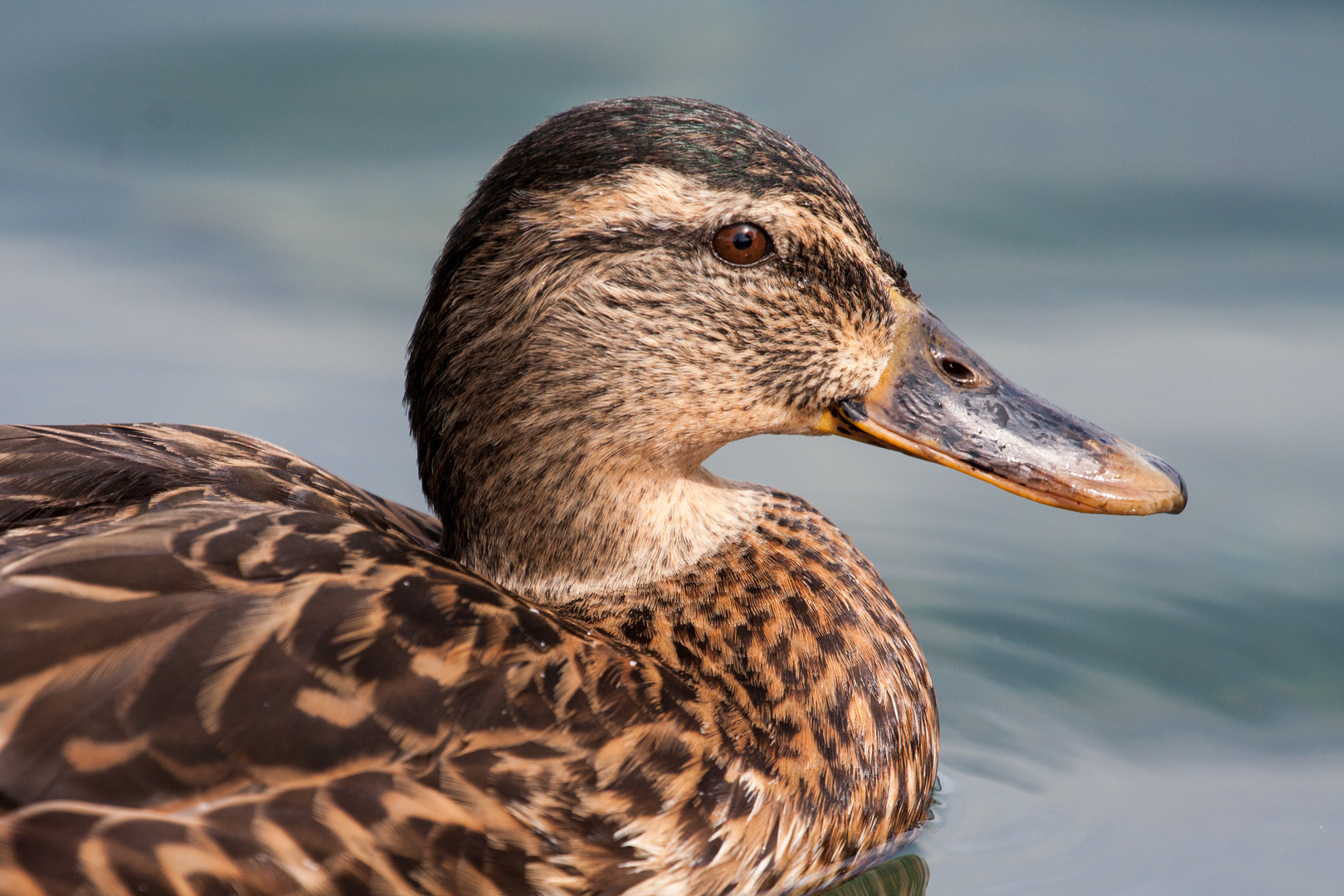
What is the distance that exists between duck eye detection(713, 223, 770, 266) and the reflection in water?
3.88 feet

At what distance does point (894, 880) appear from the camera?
296cm

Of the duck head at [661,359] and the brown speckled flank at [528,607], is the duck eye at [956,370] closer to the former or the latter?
the duck head at [661,359]

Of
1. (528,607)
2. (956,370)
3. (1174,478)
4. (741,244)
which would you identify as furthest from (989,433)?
(528,607)

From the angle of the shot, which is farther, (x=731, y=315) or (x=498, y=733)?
(x=731, y=315)

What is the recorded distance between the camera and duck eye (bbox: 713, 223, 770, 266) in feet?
9.05

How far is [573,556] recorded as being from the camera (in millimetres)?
2895

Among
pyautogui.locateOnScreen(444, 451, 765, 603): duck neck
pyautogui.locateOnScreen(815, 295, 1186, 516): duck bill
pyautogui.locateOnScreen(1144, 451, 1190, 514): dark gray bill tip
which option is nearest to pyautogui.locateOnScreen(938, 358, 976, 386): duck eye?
pyautogui.locateOnScreen(815, 295, 1186, 516): duck bill

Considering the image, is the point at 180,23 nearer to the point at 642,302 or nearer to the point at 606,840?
the point at 642,302

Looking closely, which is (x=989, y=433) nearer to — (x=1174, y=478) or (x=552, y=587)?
(x=1174, y=478)

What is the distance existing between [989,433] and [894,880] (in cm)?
89

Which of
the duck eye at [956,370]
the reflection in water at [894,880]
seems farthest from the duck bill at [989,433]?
the reflection in water at [894,880]

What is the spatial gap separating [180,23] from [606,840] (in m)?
4.22

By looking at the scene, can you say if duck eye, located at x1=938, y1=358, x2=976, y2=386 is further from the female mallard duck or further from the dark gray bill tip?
the dark gray bill tip

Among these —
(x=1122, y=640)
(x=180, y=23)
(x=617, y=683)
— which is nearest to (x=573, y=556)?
(x=617, y=683)
